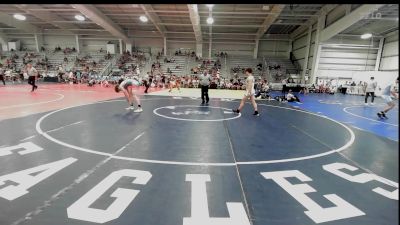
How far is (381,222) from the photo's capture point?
2756 mm

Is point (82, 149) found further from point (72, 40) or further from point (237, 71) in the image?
point (72, 40)

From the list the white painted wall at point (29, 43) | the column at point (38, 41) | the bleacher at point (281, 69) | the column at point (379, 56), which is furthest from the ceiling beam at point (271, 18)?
the white painted wall at point (29, 43)

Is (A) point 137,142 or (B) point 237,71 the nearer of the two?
(A) point 137,142

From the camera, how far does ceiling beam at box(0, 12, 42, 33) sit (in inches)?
1148

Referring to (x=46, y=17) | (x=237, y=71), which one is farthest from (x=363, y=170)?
(x=46, y=17)

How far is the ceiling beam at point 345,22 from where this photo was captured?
55.5ft

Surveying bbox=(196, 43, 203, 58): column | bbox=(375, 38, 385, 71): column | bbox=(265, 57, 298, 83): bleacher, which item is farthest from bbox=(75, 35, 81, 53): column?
bbox=(375, 38, 385, 71): column

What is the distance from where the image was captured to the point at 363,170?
4215 mm

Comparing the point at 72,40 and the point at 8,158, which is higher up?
the point at 72,40

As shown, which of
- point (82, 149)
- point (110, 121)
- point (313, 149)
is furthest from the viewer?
point (110, 121)

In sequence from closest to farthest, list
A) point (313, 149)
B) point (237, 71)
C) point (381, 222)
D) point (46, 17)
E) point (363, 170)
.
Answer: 1. point (381, 222)
2. point (363, 170)
3. point (313, 149)
4. point (46, 17)
5. point (237, 71)

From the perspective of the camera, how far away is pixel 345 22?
1950 centimetres

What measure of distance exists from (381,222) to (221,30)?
31.9 m

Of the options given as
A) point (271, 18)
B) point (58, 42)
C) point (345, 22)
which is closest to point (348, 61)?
point (345, 22)
